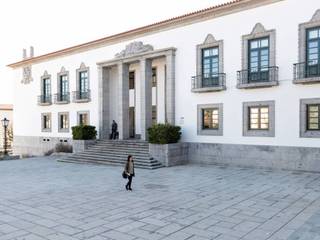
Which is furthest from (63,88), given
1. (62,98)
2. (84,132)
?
(84,132)

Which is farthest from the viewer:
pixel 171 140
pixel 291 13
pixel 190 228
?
pixel 171 140

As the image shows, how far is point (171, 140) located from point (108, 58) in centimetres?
950

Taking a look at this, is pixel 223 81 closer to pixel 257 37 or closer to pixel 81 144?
pixel 257 37

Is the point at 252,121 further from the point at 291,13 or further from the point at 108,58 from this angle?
the point at 108,58

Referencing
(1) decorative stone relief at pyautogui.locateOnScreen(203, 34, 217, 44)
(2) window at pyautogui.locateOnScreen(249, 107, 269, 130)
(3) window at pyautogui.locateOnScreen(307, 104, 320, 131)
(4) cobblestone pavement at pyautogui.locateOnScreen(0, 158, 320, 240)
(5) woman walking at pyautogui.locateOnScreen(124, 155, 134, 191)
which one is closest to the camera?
(4) cobblestone pavement at pyautogui.locateOnScreen(0, 158, 320, 240)

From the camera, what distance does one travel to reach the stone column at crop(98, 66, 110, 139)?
25328mm

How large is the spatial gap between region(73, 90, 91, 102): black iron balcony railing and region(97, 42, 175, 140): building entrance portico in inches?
61.1

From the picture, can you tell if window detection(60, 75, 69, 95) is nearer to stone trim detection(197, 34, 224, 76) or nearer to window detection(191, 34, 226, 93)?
window detection(191, 34, 226, 93)

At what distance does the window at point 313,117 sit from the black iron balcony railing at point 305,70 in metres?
1.47

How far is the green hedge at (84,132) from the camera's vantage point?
23.9 metres

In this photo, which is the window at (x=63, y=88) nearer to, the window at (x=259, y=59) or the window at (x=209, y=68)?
the window at (x=209, y=68)

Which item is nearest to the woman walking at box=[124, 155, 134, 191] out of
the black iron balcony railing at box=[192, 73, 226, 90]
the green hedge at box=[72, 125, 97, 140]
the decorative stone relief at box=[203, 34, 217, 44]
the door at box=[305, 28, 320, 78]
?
the black iron balcony railing at box=[192, 73, 226, 90]

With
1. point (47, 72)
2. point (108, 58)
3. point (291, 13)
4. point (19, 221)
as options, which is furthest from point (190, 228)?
point (47, 72)

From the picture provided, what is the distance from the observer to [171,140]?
19078 millimetres
